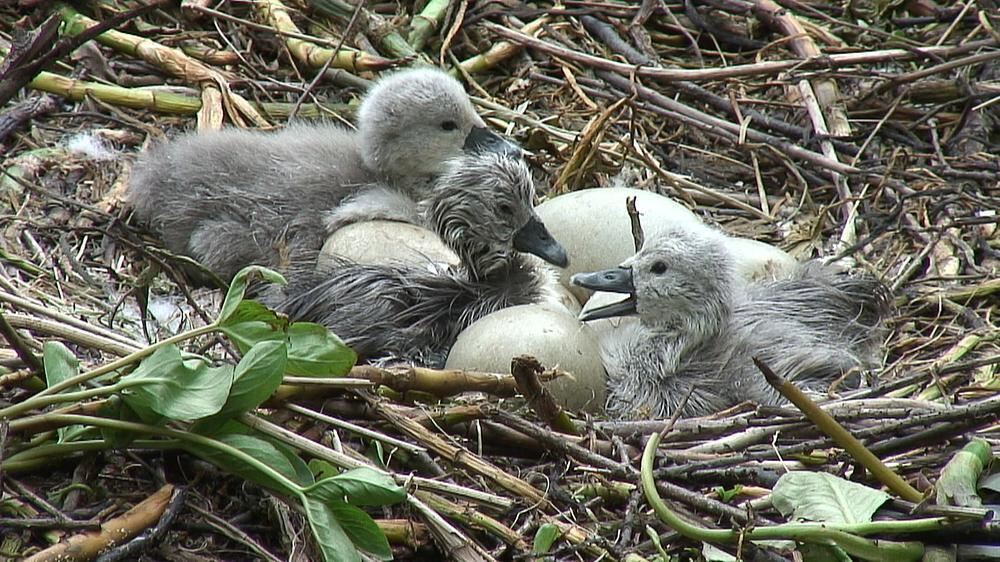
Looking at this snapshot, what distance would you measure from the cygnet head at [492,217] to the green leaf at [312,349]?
1.28 m

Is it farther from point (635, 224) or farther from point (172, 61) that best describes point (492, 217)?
point (172, 61)

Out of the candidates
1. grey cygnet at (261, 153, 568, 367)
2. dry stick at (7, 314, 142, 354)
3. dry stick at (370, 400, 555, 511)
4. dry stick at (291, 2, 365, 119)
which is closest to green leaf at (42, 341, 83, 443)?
dry stick at (7, 314, 142, 354)

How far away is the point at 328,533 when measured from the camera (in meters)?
1.64

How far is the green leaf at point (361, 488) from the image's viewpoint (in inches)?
65.0

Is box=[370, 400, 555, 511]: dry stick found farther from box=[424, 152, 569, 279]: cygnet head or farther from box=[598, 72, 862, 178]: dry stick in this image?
box=[598, 72, 862, 178]: dry stick

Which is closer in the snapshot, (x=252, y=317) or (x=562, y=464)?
(x=252, y=317)

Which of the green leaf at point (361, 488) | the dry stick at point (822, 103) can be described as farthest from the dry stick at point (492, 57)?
the green leaf at point (361, 488)

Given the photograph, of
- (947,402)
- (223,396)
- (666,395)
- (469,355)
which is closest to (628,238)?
(666,395)

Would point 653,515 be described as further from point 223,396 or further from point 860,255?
point 860,255

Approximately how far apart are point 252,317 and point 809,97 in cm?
304

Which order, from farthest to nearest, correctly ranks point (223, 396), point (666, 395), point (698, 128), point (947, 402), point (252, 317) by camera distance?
point (698, 128) → point (666, 395) → point (947, 402) → point (252, 317) → point (223, 396)

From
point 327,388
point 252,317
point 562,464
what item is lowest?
point 562,464

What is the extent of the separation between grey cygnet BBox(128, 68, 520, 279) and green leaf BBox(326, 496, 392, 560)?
5.79 feet

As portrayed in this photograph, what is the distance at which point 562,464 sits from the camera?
2059mm
